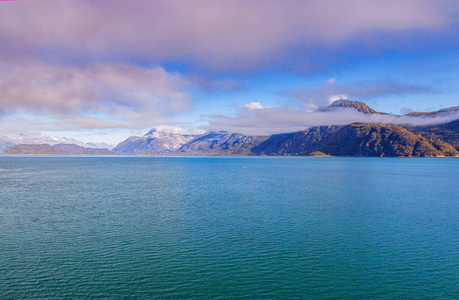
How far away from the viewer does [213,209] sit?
62.6m

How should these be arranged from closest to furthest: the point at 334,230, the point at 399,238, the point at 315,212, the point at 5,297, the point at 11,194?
the point at 5,297
the point at 399,238
the point at 334,230
the point at 315,212
the point at 11,194

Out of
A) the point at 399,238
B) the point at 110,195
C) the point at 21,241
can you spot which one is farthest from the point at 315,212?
the point at 110,195

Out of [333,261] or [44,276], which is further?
[333,261]

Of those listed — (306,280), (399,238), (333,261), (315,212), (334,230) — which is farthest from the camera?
(315,212)

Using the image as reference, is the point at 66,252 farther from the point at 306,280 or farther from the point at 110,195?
the point at 110,195

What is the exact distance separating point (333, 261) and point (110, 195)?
223 feet

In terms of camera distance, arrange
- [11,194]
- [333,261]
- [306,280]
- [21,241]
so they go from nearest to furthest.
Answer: [306,280]
[333,261]
[21,241]
[11,194]

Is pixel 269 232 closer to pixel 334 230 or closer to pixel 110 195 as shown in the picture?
pixel 334 230

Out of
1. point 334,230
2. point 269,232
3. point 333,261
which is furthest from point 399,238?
point 269,232

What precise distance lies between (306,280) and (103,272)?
2257cm

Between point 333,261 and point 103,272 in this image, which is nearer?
point 103,272

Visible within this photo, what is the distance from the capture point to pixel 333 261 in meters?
34.0

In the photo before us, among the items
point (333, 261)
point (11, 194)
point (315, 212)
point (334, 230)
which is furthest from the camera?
point (11, 194)

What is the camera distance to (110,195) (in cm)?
8138
